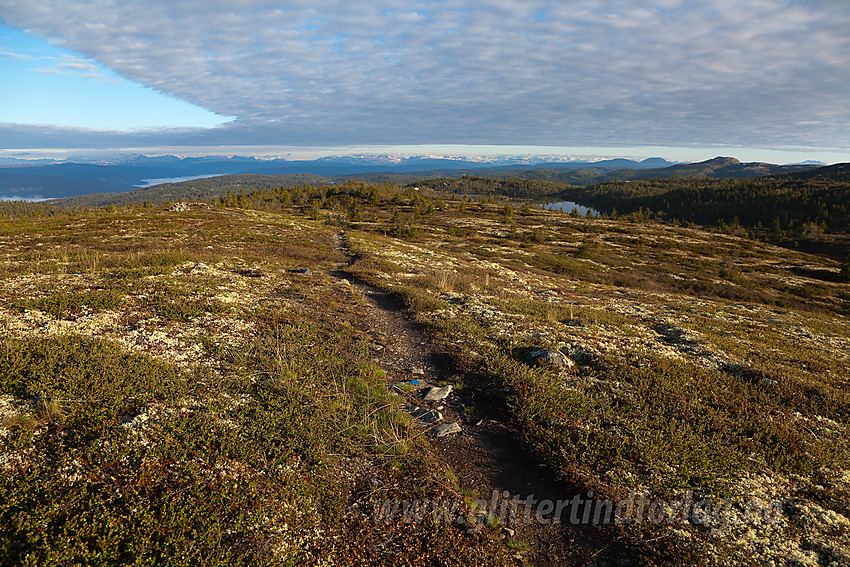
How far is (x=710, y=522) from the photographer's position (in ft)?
24.1

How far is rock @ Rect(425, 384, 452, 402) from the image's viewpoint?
11820 mm

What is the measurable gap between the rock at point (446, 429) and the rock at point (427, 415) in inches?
13.7

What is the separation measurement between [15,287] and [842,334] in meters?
49.5

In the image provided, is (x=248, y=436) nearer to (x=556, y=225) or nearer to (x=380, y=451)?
(x=380, y=451)

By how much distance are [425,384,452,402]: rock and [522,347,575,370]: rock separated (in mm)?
3922

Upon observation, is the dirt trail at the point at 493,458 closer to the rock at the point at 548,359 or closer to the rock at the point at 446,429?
the rock at the point at 446,429

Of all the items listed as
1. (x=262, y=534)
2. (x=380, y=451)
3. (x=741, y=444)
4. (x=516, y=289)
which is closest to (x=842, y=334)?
(x=516, y=289)

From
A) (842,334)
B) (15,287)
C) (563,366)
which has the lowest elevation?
(842,334)

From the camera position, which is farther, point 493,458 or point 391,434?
point 493,458

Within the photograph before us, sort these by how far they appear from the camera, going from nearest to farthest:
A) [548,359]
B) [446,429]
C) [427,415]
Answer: [446,429] < [427,415] < [548,359]

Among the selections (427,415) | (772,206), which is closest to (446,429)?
(427,415)

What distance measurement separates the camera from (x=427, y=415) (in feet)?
35.5

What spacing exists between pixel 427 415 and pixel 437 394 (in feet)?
4.06

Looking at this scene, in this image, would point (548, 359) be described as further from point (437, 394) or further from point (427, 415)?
point (427, 415)
